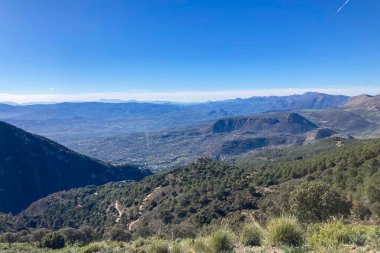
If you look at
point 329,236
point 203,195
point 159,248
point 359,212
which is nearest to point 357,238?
point 329,236

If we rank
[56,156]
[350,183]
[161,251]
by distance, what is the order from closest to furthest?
[161,251] < [350,183] < [56,156]

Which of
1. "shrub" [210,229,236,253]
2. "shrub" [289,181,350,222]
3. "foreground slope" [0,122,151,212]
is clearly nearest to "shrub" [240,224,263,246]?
"shrub" [210,229,236,253]

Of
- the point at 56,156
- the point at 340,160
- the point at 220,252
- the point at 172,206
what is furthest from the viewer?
the point at 56,156

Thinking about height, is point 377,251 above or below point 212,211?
above

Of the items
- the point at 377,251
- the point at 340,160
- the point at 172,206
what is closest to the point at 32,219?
the point at 172,206

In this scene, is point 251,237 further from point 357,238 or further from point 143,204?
point 143,204

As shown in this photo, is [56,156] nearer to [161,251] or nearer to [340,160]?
[340,160]
